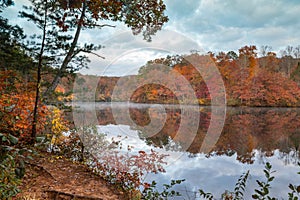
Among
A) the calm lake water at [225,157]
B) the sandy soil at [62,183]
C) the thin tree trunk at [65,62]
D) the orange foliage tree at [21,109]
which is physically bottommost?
the calm lake water at [225,157]

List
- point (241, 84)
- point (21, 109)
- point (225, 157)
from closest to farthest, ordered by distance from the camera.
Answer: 1. point (21, 109)
2. point (225, 157)
3. point (241, 84)

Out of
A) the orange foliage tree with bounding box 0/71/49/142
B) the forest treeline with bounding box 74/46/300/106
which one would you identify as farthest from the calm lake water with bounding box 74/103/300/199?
the forest treeline with bounding box 74/46/300/106

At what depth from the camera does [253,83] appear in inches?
902

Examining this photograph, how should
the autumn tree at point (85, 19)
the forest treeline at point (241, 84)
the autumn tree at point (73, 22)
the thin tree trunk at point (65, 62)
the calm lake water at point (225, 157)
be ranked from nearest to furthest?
1. the autumn tree at point (73, 22)
2. the autumn tree at point (85, 19)
3. the calm lake water at point (225, 157)
4. the thin tree trunk at point (65, 62)
5. the forest treeline at point (241, 84)

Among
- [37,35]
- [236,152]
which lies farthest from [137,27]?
[236,152]

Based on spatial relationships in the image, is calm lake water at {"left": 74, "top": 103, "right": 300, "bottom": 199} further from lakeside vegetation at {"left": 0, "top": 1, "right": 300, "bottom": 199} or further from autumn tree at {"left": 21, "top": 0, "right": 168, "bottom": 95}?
autumn tree at {"left": 21, "top": 0, "right": 168, "bottom": 95}

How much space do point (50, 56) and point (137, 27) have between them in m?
1.94

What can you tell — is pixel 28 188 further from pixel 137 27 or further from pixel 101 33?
pixel 137 27

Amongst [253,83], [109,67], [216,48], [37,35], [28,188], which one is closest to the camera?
[28,188]

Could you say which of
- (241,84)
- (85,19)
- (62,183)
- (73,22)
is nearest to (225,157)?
(62,183)

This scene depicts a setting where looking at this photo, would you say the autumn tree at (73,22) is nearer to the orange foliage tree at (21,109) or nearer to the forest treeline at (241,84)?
the orange foliage tree at (21,109)

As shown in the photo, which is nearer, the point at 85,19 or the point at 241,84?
the point at 85,19

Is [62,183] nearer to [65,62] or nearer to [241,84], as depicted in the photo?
[65,62]

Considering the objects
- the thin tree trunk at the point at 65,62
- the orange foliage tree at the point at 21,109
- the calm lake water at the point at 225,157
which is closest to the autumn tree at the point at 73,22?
the thin tree trunk at the point at 65,62
